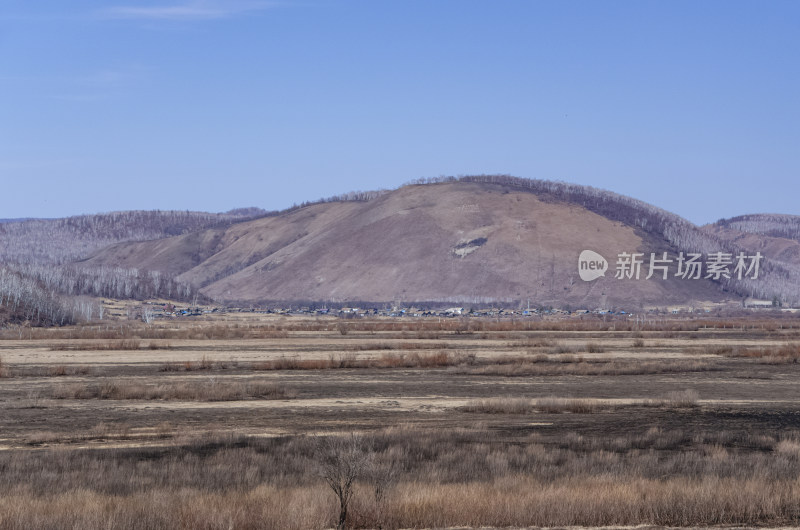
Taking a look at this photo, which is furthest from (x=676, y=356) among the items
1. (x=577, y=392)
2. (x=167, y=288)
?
(x=167, y=288)

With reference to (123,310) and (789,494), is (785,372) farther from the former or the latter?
(123,310)

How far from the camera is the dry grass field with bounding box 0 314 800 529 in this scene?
573 inches

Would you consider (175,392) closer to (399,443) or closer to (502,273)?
(399,443)

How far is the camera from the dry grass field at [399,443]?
14.6 meters

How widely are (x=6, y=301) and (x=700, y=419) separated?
88.9 m

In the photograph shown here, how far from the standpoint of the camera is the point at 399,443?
69.8ft
